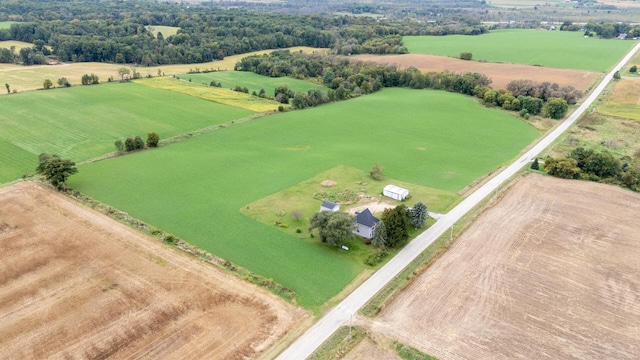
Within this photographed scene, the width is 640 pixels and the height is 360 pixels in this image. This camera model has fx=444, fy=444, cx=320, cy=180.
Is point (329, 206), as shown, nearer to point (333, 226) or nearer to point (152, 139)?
point (333, 226)

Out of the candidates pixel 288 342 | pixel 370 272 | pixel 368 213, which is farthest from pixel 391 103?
pixel 288 342

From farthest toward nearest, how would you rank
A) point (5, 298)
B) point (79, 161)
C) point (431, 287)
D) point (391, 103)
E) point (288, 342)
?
point (391, 103) → point (79, 161) → point (431, 287) → point (5, 298) → point (288, 342)

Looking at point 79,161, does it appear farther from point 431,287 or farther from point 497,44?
point 497,44

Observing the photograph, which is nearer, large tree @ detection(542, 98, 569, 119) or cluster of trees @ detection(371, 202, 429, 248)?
cluster of trees @ detection(371, 202, 429, 248)

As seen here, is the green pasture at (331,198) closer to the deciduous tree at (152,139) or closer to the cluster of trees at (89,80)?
the deciduous tree at (152,139)

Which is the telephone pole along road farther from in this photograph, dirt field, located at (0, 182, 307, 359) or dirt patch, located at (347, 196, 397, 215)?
dirt patch, located at (347, 196, 397, 215)

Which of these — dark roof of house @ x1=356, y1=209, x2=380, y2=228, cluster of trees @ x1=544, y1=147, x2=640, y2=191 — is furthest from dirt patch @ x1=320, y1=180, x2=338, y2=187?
cluster of trees @ x1=544, y1=147, x2=640, y2=191
